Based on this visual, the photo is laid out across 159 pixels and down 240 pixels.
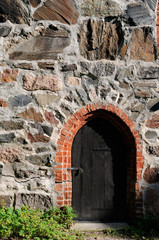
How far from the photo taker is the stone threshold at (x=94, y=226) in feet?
14.3

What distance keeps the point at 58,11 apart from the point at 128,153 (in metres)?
2.70

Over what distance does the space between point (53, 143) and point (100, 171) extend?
1009 mm

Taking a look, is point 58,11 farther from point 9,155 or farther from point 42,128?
point 9,155

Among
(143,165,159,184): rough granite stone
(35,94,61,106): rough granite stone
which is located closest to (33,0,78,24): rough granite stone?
(35,94,61,106): rough granite stone

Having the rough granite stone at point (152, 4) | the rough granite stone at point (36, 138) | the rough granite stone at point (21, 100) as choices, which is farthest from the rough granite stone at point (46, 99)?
the rough granite stone at point (152, 4)

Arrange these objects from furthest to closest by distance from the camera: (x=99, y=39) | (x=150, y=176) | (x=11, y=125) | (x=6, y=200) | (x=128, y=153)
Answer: (x=128, y=153) < (x=99, y=39) < (x=150, y=176) < (x=11, y=125) < (x=6, y=200)

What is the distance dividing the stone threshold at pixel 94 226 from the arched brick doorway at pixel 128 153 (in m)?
0.25

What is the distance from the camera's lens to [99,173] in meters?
4.70

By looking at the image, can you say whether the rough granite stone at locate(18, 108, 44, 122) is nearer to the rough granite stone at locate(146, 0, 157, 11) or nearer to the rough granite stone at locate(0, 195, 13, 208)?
the rough granite stone at locate(0, 195, 13, 208)

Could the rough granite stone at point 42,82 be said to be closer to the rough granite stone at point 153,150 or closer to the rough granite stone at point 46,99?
the rough granite stone at point 46,99

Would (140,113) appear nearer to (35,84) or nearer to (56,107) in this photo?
(56,107)

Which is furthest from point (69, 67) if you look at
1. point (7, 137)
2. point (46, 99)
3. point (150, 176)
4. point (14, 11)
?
point (150, 176)

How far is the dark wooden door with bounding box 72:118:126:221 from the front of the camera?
4637mm

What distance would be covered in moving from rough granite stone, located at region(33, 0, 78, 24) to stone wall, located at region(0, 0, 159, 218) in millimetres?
17
